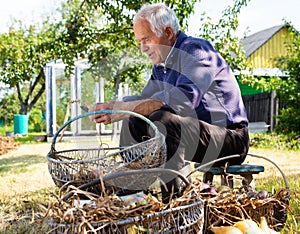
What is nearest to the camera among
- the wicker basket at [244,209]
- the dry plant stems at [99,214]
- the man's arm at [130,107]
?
the dry plant stems at [99,214]

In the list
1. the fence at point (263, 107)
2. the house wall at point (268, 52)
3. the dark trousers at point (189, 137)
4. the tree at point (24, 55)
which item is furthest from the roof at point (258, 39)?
the dark trousers at point (189, 137)

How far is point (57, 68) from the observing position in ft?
35.9

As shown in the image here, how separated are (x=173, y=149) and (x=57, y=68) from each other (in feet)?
31.6

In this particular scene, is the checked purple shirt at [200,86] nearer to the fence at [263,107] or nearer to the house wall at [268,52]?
the fence at [263,107]

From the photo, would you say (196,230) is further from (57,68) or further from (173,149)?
(57,68)

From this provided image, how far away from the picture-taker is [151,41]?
2.24m

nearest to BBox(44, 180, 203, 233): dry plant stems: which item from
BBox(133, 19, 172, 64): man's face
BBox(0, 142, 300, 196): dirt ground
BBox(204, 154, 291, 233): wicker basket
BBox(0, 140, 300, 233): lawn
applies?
BBox(0, 140, 300, 233): lawn

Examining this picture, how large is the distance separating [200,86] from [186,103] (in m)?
0.12

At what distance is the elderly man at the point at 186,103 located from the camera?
185 cm

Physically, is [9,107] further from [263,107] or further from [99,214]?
[99,214]

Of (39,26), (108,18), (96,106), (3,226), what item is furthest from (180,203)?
(39,26)

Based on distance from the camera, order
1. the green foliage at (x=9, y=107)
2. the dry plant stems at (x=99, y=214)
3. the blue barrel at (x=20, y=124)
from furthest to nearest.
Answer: the green foliage at (x=9, y=107) < the blue barrel at (x=20, y=124) < the dry plant stems at (x=99, y=214)

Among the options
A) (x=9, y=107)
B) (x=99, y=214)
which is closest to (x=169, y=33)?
(x=99, y=214)

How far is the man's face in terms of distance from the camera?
7.25ft
